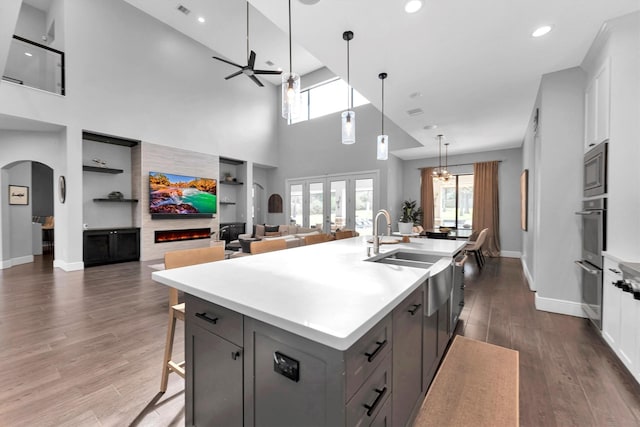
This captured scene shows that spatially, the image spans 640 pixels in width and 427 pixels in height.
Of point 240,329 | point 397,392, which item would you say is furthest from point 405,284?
point 240,329

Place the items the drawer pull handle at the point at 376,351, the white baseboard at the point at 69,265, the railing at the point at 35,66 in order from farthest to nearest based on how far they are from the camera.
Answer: the white baseboard at the point at 69,265 → the railing at the point at 35,66 → the drawer pull handle at the point at 376,351

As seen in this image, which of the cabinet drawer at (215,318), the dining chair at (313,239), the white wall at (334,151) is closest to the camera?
the cabinet drawer at (215,318)

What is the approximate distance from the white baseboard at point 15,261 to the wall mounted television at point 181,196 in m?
2.69

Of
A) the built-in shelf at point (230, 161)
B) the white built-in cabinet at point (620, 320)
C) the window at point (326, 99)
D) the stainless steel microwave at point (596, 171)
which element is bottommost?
the white built-in cabinet at point (620, 320)

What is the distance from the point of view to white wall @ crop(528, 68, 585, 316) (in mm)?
3033

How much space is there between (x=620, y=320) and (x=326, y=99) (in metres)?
8.56

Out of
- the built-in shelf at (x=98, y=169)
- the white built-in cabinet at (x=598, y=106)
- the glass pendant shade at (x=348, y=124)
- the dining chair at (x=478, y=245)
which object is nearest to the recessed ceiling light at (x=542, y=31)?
A: the white built-in cabinet at (x=598, y=106)

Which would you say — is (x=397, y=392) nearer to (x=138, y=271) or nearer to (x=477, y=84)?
(x=477, y=84)

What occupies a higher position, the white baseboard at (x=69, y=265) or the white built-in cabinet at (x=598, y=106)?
the white built-in cabinet at (x=598, y=106)

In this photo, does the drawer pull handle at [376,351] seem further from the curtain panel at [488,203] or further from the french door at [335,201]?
the curtain panel at [488,203]

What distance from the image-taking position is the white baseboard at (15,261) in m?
5.40

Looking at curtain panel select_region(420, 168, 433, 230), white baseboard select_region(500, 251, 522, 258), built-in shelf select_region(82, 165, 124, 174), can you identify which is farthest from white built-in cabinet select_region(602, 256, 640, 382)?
built-in shelf select_region(82, 165, 124, 174)

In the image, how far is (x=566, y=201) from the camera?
10.1 feet

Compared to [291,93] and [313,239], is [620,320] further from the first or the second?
[291,93]
